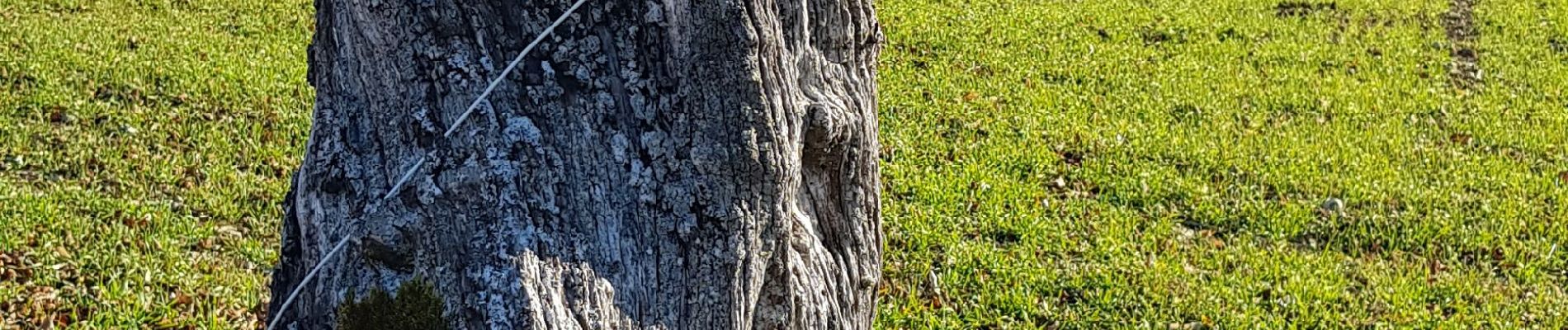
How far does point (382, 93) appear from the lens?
2.37m

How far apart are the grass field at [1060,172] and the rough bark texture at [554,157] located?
2.28m

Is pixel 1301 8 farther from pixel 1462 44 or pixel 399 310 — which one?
pixel 399 310

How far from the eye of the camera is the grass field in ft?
16.0

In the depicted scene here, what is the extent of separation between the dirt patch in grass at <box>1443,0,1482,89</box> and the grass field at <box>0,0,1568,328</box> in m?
0.06

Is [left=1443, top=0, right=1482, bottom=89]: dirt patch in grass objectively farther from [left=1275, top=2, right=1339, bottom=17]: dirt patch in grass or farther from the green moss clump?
the green moss clump

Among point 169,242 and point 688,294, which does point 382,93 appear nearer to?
point 688,294

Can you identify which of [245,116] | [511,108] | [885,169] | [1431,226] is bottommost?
[1431,226]

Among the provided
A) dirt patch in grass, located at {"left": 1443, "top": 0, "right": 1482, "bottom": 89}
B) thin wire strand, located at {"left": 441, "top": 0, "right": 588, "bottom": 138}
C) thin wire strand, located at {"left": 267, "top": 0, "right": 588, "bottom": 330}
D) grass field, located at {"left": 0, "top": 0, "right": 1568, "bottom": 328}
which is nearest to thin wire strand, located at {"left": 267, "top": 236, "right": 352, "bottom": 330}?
thin wire strand, located at {"left": 267, "top": 0, "right": 588, "bottom": 330}

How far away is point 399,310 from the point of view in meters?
2.35

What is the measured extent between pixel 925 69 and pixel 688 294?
6125mm

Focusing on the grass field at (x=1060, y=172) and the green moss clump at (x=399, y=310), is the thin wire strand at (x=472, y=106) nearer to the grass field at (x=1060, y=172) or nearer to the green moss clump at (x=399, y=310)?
the green moss clump at (x=399, y=310)

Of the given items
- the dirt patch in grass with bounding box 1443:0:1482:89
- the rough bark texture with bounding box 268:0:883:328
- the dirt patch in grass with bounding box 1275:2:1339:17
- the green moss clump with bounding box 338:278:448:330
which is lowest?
the dirt patch in grass with bounding box 1443:0:1482:89

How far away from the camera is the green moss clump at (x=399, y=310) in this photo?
2.33 m

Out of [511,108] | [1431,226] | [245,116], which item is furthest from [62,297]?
[1431,226]
